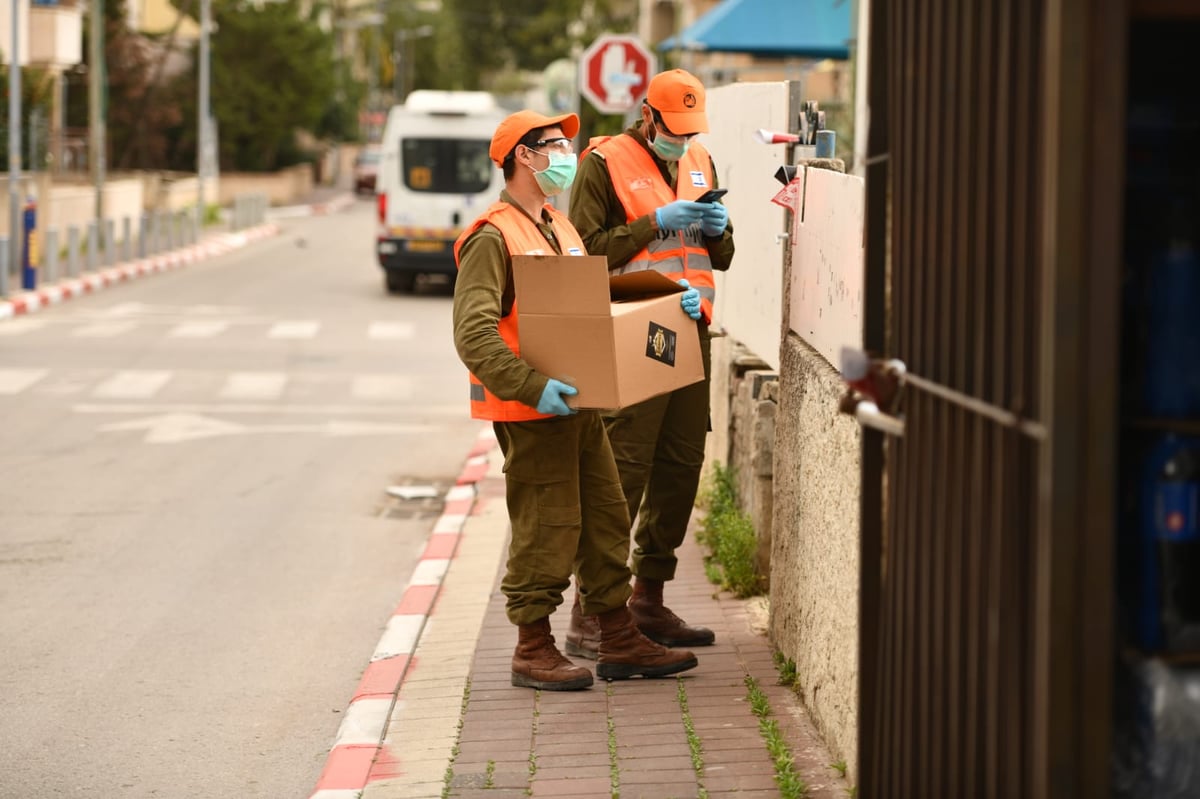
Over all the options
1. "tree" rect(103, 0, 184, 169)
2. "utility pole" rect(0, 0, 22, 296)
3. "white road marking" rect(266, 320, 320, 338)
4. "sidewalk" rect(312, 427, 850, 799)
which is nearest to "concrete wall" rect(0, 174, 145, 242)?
"utility pole" rect(0, 0, 22, 296)

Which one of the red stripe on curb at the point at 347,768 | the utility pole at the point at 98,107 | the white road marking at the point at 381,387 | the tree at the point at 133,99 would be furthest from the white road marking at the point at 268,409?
the tree at the point at 133,99

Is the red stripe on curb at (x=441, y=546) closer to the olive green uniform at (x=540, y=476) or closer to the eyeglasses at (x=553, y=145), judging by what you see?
the olive green uniform at (x=540, y=476)

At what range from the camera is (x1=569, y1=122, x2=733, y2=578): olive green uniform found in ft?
22.0

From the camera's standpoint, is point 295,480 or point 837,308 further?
point 295,480

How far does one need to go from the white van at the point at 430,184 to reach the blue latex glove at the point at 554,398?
65.5 ft

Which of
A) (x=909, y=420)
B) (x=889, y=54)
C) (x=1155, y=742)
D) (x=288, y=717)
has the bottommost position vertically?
(x=288, y=717)

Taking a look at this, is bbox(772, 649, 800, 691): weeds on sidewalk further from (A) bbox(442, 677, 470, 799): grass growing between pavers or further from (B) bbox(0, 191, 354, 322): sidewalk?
(B) bbox(0, 191, 354, 322): sidewalk

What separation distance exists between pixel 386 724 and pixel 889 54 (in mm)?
2982

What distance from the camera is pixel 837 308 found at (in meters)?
6.05

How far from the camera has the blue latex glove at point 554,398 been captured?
5809 mm

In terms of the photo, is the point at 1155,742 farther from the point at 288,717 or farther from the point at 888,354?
the point at 288,717

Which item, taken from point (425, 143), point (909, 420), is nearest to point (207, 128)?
point (425, 143)

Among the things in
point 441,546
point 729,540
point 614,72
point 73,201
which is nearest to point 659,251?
point 729,540

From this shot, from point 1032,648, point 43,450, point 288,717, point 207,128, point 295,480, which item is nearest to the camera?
point 1032,648
